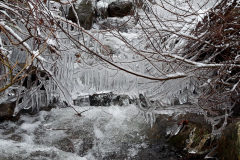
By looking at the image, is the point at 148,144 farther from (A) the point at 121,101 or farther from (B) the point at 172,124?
(A) the point at 121,101

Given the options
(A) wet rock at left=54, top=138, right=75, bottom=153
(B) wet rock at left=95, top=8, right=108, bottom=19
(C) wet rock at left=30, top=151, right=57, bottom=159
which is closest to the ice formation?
(A) wet rock at left=54, top=138, right=75, bottom=153

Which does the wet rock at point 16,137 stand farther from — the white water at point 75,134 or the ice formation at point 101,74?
the ice formation at point 101,74

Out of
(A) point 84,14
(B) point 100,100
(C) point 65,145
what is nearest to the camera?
(C) point 65,145

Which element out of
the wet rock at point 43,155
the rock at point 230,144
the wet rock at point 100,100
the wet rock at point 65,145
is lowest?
the wet rock at point 65,145

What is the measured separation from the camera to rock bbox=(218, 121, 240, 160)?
2.52 m

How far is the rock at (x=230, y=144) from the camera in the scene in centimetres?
252

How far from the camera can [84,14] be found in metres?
7.07

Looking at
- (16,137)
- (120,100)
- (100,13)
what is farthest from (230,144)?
(100,13)

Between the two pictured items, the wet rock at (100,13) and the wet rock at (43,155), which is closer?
the wet rock at (43,155)

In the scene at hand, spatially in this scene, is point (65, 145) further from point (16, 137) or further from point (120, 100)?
point (120, 100)

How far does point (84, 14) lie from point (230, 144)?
5824 millimetres

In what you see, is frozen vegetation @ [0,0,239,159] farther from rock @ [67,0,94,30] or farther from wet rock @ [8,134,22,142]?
rock @ [67,0,94,30]

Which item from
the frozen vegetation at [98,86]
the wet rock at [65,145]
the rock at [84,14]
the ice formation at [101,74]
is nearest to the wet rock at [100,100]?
the frozen vegetation at [98,86]

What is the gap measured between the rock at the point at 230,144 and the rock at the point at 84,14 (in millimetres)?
5355
